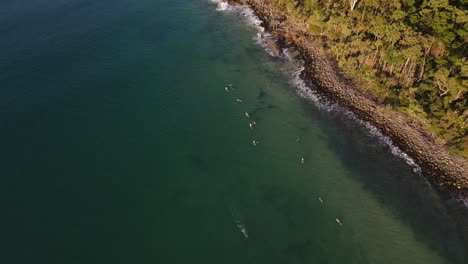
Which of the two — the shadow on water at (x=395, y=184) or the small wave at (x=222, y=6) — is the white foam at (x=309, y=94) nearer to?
the small wave at (x=222, y=6)

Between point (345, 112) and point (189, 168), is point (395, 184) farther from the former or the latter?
point (189, 168)

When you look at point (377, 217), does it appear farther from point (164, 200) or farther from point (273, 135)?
point (164, 200)

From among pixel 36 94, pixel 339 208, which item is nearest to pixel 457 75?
pixel 339 208

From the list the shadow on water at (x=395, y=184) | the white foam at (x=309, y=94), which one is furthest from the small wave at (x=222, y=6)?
the shadow on water at (x=395, y=184)

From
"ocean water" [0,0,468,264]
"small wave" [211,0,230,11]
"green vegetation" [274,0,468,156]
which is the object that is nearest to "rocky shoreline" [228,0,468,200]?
"green vegetation" [274,0,468,156]

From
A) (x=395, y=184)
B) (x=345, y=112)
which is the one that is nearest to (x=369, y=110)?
(x=345, y=112)

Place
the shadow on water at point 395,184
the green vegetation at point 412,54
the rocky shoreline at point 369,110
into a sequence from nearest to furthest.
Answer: the shadow on water at point 395,184 → the rocky shoreline at point 369,110 → the green vegetation at point 412,54
